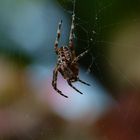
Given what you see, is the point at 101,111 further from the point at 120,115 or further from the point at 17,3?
the point at 17,3

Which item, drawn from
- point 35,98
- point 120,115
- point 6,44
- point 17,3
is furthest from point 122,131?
point 17,3

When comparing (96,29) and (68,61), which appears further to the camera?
(96,29)

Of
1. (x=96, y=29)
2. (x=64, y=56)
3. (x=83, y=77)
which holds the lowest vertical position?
(x=83, y=77)

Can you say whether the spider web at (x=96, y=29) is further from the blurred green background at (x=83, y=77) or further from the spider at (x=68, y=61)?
the spider at (x=68, y=61)

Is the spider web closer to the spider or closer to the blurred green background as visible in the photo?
the blurred green background

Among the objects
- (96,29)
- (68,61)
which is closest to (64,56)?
(68,61)

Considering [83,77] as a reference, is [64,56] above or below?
above

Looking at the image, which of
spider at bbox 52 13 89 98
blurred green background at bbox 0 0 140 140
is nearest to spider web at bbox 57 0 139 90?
blurred green background at bbox 0 0 140 140

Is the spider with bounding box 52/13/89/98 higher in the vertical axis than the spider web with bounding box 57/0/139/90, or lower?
lower

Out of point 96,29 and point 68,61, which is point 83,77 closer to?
point 96,29

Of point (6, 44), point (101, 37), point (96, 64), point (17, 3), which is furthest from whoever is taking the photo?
point (17, 3)

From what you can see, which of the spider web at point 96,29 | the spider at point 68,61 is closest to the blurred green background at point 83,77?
the spider web at point 96,29
